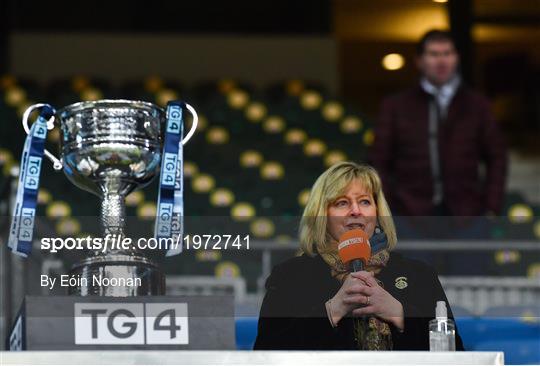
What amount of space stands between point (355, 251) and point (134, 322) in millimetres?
542

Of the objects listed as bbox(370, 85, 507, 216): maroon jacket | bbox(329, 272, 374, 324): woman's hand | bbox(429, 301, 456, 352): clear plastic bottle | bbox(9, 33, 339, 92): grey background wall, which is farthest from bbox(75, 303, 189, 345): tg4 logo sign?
bbox(9, 33, 339, 92): grey background wall

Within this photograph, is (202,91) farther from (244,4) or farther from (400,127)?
(400,127)

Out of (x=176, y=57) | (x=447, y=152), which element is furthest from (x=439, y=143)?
(x=176, y=57)

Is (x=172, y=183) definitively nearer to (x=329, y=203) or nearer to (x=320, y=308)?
(x=329, y=203)

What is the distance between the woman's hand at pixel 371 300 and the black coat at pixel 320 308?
0.06 ft

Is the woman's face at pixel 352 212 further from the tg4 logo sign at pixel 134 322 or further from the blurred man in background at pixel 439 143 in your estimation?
the blurred man in background at pixel 439 143

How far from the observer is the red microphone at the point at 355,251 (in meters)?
4.14

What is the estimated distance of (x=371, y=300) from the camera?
13.6 ft

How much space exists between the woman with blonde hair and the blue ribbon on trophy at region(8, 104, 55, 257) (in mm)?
627

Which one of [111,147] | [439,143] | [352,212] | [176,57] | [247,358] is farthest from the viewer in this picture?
[176,57]

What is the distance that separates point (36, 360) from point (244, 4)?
10.1m

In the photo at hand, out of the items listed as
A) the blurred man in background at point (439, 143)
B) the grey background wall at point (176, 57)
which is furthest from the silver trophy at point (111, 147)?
the grey background wall at point (176, 57)

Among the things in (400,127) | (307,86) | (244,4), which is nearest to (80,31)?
(244,4)

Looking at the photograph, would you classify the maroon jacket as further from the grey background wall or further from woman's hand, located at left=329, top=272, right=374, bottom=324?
the grey background wall
